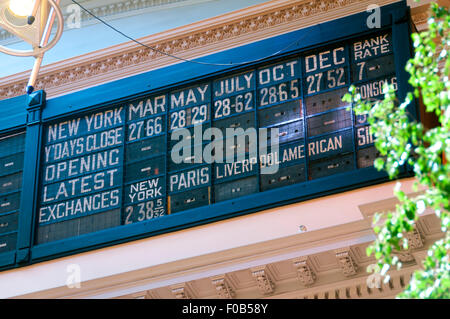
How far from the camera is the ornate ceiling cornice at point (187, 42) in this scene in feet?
42.8

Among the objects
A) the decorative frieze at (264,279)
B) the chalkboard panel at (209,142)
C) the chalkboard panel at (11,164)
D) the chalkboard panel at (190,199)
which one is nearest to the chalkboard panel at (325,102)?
the chalkboard panel at (209,142)

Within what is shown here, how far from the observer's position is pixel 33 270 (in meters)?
13.1

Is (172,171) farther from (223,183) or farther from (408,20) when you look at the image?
(408,20)

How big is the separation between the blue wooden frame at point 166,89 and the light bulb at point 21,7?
10.5ft

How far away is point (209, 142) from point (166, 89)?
3.92 ft

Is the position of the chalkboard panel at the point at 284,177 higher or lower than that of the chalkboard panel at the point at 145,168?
lower

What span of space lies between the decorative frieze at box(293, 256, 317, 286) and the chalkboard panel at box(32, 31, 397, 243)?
102 centimetres

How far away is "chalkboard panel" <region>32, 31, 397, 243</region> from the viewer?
12.1 meters

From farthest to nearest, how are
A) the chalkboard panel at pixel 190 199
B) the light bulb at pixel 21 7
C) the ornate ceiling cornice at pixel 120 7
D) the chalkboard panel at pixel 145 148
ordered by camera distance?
1. the ornate ceiling cornice at pixel 120 7
2. the chalkboard panel at pixel 145 148
3. the chalkboard panel at pixel 190 199
4. the light bulb at pixel 21 7

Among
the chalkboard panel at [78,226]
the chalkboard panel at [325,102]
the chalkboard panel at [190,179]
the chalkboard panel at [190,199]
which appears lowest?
the chalkboard panel at [78,226]

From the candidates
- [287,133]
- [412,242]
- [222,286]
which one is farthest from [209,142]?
[412,242]

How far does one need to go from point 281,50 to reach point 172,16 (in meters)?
2.50

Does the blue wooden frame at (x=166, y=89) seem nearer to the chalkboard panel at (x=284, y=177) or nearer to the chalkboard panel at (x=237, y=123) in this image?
the chalkboard panel at (x=284, y=177)

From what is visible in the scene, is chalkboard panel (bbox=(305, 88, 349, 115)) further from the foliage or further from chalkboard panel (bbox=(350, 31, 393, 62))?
the foliage
